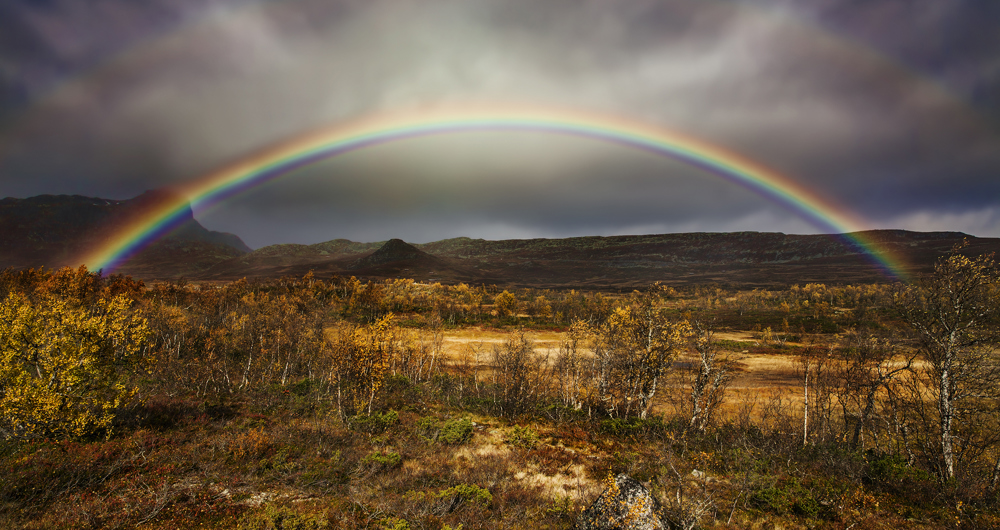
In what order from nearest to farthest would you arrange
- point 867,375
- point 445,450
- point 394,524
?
→ point 394,524
point 445,450
point 867,375

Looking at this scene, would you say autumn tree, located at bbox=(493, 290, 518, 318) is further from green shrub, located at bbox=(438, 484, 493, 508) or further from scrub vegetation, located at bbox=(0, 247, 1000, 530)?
green shrub, located at bbox=(438, 484, 493, 508)

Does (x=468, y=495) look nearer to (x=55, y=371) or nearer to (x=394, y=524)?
(x=394, y=524)

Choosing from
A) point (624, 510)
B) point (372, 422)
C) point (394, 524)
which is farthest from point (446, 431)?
point (624, 510)

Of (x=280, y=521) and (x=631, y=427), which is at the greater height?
(x=280, y=521)

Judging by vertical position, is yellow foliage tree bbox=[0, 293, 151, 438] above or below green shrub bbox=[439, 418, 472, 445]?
above

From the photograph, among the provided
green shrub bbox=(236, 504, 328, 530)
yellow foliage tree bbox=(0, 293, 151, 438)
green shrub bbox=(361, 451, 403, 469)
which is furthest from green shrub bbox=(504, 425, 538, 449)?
yellow foliage tree bbox=(0, 293, 151, 438)

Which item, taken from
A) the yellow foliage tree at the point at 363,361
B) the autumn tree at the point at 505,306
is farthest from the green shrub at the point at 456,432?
the autumn tree at the point at 505,306
